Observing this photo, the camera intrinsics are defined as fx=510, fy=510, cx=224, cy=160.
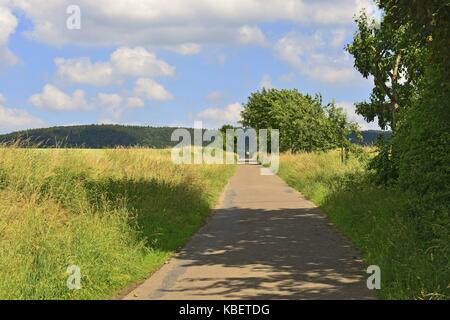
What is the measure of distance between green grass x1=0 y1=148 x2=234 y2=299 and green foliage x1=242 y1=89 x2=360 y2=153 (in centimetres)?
1192

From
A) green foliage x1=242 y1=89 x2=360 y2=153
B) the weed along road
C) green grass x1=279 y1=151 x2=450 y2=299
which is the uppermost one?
green foliage x1=242 y1=89 x2=360 y2=153

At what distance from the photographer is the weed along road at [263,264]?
22.7 feet

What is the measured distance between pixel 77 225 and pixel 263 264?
130 inches

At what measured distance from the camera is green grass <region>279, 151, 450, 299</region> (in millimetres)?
6453

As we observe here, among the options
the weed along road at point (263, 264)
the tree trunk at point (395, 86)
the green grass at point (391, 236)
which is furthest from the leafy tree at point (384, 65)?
the weed along road at point (263, 264)

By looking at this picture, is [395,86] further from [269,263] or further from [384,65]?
[269,263]

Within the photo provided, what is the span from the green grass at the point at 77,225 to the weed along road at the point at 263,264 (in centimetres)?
51

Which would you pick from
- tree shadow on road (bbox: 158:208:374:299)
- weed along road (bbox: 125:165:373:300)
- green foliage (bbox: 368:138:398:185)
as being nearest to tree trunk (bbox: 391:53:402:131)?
green foliage (bbox: 368:138:398:185)

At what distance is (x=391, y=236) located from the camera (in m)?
8.85

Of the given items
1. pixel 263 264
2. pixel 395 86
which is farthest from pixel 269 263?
pixel 395 86

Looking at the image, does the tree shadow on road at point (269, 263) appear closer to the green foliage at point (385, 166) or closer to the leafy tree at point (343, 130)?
the green foliage at point (385, 166)

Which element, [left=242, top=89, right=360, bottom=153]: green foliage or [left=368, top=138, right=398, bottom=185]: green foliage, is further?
[left=242, top=89, right=360, bottom=153]: green foliage

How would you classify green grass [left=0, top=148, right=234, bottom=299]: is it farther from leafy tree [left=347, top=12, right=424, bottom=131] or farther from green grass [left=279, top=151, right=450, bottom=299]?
leafy tree [left=347, top=12, right=424, bottom=131]
